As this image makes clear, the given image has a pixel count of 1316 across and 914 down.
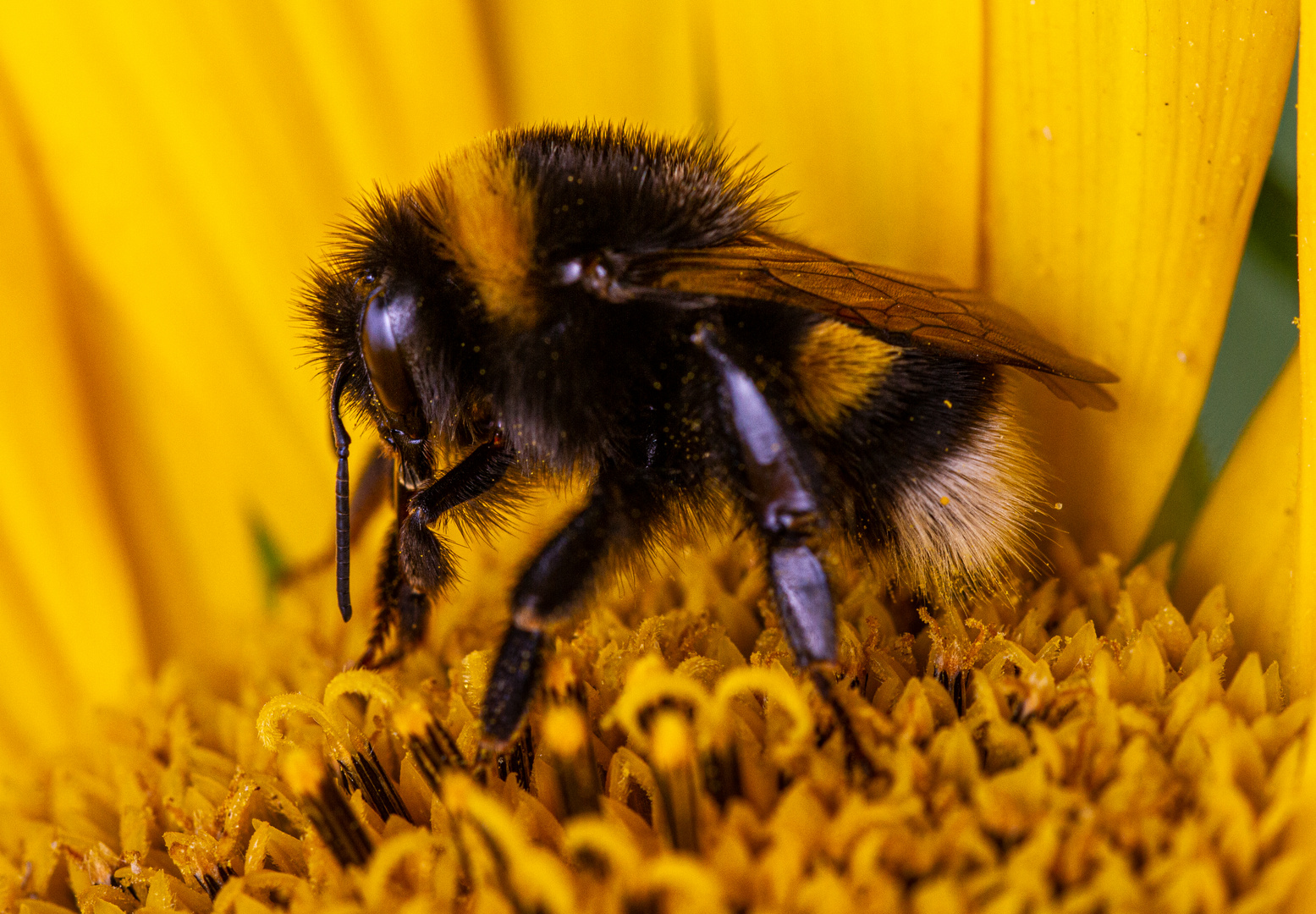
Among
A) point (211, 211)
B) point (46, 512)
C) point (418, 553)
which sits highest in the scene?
point (211, 211)

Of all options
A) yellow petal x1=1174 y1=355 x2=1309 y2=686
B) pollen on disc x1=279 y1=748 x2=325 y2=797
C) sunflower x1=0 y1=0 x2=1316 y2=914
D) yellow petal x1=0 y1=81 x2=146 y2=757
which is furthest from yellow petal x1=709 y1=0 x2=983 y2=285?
yellow petal x1=0 y1=81 x2=146 y2=757

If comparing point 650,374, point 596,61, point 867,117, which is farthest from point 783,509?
point 596,61

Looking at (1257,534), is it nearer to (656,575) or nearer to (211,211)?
(656,575)

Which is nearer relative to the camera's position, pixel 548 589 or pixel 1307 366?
pixel 548 589

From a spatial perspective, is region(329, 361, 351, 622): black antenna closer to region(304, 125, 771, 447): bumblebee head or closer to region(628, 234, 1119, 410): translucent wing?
region(304, 125, 771, 447): bumblebee head

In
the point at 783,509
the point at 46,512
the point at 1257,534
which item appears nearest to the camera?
the point at 783,509

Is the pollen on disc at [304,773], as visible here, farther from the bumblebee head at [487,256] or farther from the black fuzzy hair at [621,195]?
the black fuzzy hair at [621,195]

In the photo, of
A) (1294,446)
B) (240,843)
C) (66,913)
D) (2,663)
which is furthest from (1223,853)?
(2,663)
